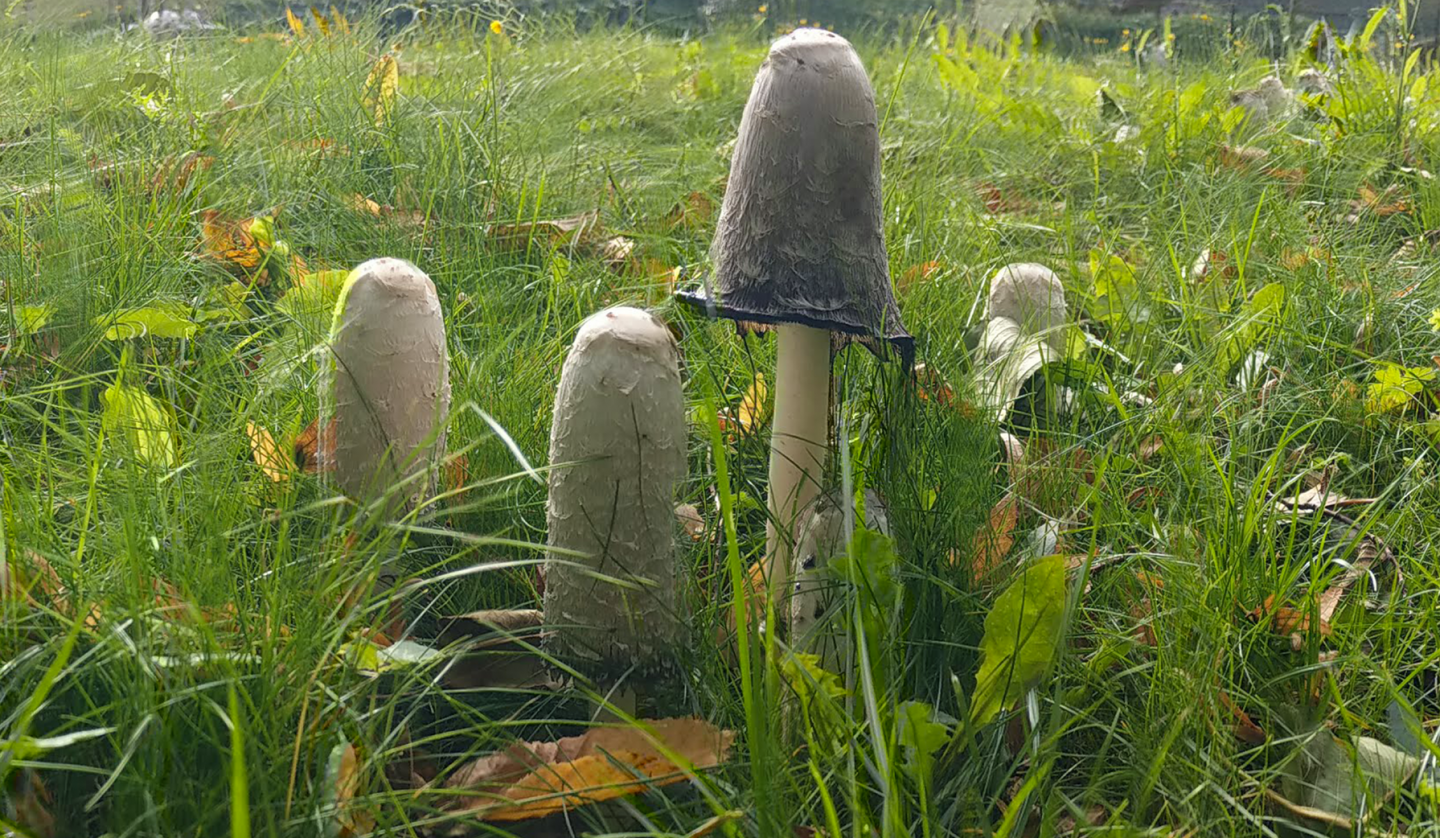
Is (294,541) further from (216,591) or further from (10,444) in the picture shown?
(10,444)

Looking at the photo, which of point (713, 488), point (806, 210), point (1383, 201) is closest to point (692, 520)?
point (713, 488)

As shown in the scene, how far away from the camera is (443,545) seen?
1496 millimetres

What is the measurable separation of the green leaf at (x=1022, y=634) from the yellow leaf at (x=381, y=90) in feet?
7.15

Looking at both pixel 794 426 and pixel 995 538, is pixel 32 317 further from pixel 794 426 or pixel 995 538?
pixel 995 538

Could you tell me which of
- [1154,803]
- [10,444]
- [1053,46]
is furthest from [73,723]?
[1053,46]

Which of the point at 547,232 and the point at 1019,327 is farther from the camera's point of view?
the point at 547,232

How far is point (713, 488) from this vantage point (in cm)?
171

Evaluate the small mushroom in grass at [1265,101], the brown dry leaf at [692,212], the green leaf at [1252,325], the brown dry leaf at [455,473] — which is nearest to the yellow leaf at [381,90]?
the brown dry leaf at [692,212]

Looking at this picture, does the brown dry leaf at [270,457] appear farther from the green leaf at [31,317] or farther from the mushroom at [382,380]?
the green leaf at [31,317]

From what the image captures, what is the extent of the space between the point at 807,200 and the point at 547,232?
1.44 m

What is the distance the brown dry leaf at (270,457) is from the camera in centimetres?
156

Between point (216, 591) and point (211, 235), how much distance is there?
152 cm

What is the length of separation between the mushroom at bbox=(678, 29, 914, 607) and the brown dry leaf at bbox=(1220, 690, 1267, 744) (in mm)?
535

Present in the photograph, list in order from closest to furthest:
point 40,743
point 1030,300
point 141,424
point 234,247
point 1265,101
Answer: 1. point 40,743
2. point 141,424
3. point 1030,300
4. point 234,247
5. point 1265,101
